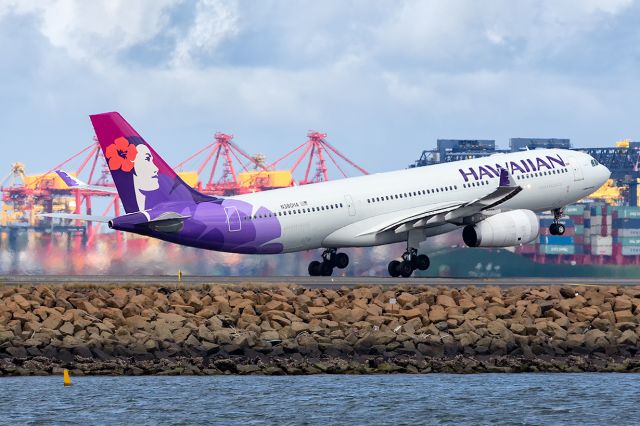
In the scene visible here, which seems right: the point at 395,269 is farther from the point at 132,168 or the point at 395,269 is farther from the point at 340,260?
the point at 132,168

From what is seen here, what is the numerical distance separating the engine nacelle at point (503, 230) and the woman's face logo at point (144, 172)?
1516cm

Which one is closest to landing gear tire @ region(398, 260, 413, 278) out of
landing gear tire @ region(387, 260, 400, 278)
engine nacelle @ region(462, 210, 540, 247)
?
landing gear tire @ region(387, 260, 400, 278)

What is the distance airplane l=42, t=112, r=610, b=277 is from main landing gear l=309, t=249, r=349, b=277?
49 millimetres

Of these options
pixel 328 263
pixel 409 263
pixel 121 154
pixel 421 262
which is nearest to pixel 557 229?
pixel 421 262

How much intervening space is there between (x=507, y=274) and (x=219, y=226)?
42.5m

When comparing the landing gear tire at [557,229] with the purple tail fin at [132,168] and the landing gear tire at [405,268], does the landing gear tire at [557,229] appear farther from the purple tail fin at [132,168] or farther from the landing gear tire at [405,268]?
the purple tail fin at [132,168]

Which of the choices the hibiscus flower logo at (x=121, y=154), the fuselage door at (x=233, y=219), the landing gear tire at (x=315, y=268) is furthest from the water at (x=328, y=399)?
the landing gear tire at (x=315, y=268)

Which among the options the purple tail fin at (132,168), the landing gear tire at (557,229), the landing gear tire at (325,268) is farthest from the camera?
the landing gear tire at (557,229)

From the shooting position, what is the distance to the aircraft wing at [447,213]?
65.3m

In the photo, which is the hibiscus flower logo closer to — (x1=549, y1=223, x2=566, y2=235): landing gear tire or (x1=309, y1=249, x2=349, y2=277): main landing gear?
(x1=309, y1=249, x2=349, y2=277): main landing gear

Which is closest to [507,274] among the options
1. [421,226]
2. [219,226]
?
[421,226]

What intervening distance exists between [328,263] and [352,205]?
13.6 feet

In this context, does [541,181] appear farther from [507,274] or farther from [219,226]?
[507,274]

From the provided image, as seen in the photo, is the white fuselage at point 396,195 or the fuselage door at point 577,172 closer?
the white fuselage at point 396,195
